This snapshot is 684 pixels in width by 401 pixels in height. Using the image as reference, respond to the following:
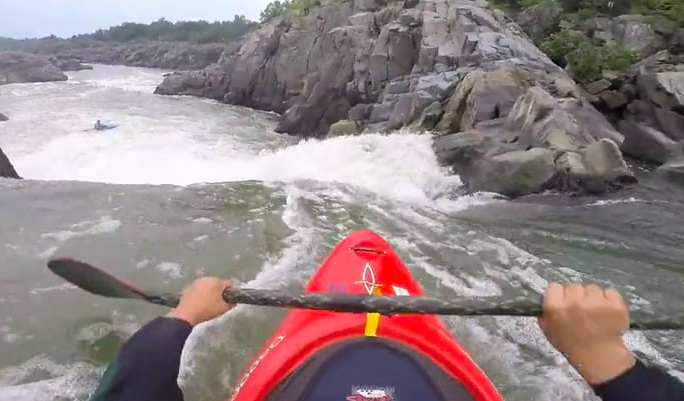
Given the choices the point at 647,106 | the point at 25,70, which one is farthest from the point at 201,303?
the point at 25,70

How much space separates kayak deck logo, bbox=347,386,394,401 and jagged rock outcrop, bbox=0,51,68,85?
40853mm

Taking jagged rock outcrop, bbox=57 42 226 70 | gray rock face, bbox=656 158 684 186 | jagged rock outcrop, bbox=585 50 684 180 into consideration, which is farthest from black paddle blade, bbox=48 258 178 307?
jagged rock outcrop, bbox=57 42 226 70

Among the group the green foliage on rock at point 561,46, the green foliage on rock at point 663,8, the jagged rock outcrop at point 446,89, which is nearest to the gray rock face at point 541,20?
the green foliage on rock at point 663,8

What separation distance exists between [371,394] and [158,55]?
63.1 m

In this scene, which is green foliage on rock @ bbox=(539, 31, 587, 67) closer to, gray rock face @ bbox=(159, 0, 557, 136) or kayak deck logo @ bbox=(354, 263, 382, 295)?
gray rock face @ bbox=(159, 0, 557, 136)

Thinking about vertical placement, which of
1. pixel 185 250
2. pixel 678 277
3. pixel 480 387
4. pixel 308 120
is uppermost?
pixel 480 387

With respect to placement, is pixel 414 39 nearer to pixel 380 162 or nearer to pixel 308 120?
pixel 308 120

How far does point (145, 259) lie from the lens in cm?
504

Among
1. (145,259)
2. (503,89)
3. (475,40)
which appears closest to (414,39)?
(475,40)

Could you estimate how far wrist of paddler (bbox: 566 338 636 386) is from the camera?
46.2 inches

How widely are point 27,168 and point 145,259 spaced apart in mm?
7204

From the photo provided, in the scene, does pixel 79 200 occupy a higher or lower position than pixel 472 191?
higher

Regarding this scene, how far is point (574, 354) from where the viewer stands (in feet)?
4.06

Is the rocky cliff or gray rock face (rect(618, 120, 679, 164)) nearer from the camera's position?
gray rock face (rect(618, 120, 679, 164))
